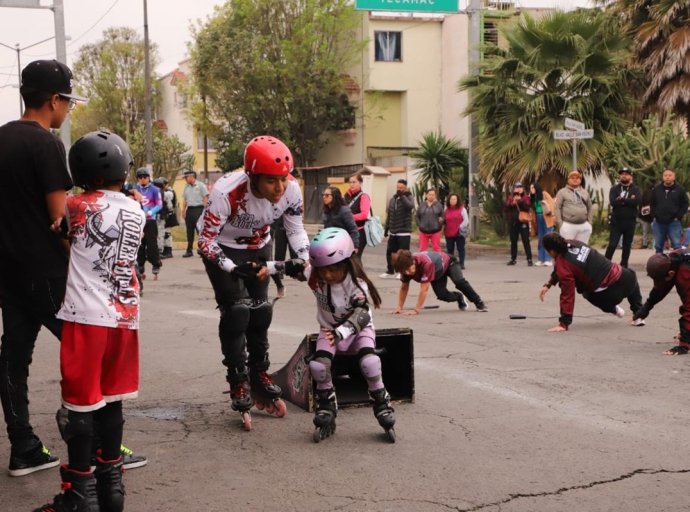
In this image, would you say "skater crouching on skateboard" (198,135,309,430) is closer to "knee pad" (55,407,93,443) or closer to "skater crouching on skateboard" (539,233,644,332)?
"knee pad" (55,407,93,443)

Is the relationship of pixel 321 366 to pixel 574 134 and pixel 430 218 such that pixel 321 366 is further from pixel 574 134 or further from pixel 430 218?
pixel 574 134

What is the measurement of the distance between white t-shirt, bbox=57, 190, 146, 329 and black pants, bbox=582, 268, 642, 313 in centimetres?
730

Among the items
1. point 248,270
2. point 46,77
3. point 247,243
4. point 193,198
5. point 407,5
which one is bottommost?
point 193,198

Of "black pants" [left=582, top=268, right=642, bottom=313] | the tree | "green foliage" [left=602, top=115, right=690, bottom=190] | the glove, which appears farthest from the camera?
the tree

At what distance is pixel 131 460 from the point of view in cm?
509

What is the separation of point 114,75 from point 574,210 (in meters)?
55.6

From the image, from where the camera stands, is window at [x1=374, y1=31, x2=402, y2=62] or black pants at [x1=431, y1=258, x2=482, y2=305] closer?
black pants at [x1=431, y1=258, x2=482, y2=305]

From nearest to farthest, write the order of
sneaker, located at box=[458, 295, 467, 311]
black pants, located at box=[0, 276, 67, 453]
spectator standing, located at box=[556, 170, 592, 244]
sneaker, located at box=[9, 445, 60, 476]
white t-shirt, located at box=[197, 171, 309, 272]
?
black pants, located at box=[0, 276, 67, 453], sneaker, located at box=[9, 445, 60, 476], white t-shirt, located at box=[197, 171, 309, 272], sneaker, located at box=[458, 295, 467, 311], spectator standing, located at box=[556, 170, 592, 244]

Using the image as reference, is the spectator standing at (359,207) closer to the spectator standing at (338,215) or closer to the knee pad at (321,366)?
the spectator standing at (338,215)

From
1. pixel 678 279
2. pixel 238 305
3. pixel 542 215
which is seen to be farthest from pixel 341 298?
pixel 542 215

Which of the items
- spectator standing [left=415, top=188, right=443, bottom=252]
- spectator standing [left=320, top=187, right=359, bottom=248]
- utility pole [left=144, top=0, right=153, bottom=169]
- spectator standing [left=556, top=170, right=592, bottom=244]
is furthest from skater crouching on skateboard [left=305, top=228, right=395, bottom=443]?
utility pole [left=144, top=0, right=153, bottom=169]

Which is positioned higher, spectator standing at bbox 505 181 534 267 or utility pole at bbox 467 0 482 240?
utility pole at bbox 467 0 482 240

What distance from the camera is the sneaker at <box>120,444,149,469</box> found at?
5.04m

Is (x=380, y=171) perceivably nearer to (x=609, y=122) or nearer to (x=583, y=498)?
(x=609, y=122)
